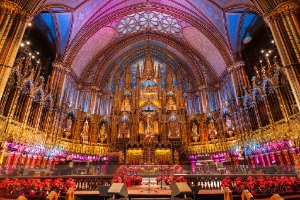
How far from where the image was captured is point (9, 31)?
1397cm

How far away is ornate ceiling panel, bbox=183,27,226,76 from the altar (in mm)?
14155

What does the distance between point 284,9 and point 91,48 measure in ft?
78.8

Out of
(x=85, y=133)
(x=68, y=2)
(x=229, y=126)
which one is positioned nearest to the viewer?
(x=68, y=2)

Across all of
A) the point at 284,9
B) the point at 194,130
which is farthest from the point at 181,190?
the point at 194,130

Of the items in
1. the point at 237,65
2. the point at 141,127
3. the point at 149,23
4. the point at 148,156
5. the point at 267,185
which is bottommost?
the point at 267,185

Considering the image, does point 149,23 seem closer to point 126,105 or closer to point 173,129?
point 126,105

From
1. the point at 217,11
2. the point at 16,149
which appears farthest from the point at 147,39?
the point at 16,149

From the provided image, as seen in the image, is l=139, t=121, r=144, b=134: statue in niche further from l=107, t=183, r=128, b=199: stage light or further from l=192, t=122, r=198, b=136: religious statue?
l=107, t=183, r=128, b=199: stage light

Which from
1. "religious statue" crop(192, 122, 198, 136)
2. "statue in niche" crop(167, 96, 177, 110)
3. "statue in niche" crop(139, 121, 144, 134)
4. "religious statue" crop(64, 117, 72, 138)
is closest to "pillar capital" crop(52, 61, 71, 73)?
"religious statue" crop(64, 117, 72, 138)

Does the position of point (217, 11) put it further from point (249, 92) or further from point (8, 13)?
point (8, 13)

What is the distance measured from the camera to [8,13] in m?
14.1

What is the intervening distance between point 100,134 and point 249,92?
756 inches

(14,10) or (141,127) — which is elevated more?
(14,10)

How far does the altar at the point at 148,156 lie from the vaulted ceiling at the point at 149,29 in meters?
12.5
